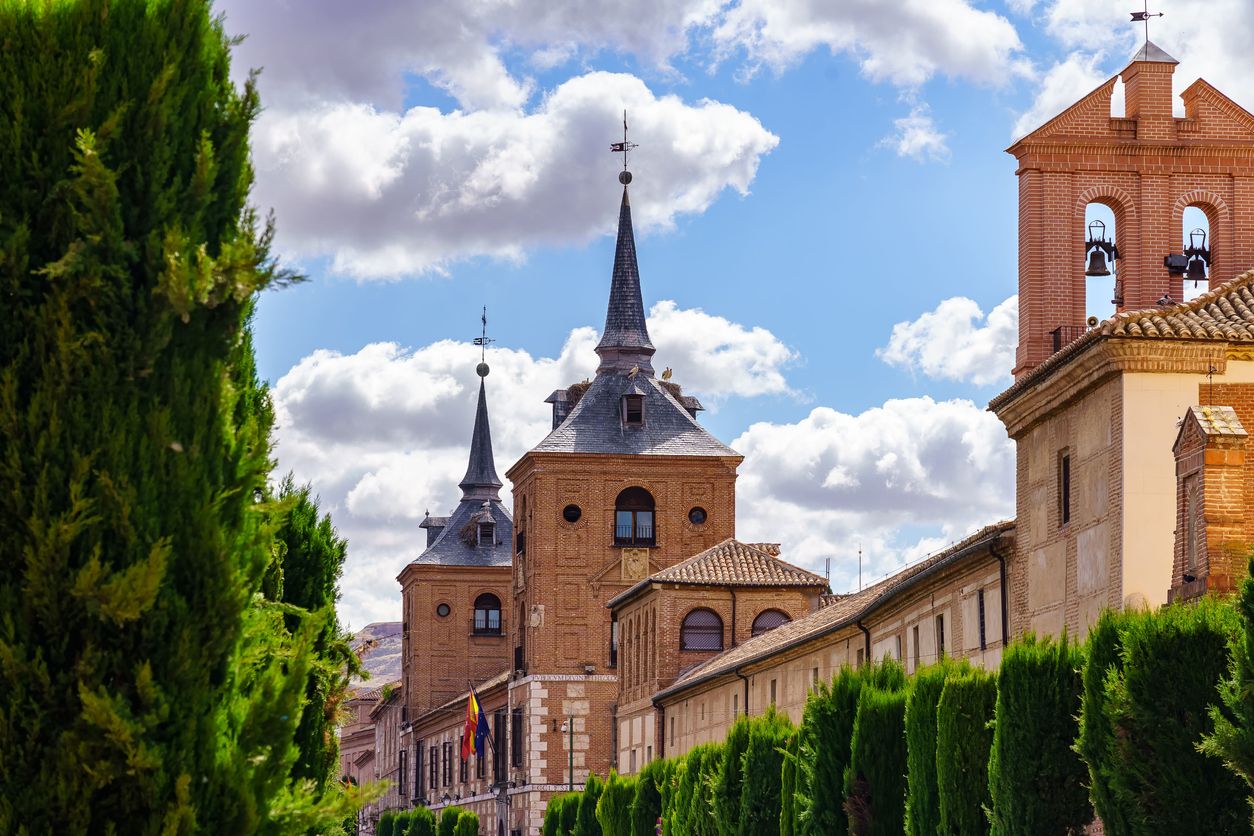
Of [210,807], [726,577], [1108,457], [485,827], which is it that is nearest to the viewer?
[210,807]

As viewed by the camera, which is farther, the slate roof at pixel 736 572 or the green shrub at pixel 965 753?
the slate roof at pixel 736 572

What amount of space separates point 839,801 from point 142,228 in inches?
775

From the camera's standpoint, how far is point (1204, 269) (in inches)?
1150

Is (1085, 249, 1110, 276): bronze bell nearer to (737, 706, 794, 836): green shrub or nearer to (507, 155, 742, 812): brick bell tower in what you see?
(737, 706, 794, 836): green shrub

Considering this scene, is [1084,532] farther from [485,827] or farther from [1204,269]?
[485,827]

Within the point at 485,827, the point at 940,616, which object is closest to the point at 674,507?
the point at 485,827

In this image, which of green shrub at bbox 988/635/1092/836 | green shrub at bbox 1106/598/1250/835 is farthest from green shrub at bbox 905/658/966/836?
green shrub at bbox 1106/598/1250/835

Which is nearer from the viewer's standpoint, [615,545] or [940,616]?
[940,616]

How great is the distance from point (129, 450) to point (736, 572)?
56.1m

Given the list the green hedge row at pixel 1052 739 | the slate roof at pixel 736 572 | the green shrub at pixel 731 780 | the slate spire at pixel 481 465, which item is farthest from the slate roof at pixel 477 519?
the green hedge row at pixel 1052 739

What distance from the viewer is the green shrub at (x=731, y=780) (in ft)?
117

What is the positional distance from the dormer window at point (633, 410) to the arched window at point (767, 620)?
15.1 m

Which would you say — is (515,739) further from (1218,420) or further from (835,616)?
(1218,420)

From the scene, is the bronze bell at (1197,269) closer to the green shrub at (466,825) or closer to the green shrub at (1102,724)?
the green shrub at (1102,724)
